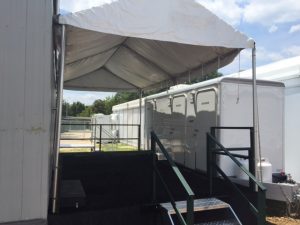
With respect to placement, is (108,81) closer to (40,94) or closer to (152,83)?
(152,83)

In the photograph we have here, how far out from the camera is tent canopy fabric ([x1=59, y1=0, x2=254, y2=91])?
4035 mm

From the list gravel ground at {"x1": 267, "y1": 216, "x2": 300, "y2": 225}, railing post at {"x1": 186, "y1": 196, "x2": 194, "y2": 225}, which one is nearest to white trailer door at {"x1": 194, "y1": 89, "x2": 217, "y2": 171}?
gravel ground at {"x1": 267, "y1": 216, "x2": 300, "y2": 225}

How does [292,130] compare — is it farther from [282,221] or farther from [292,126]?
[282,221]

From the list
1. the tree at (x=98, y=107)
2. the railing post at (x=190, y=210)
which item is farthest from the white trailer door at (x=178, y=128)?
the tree at (x=98, y=107)

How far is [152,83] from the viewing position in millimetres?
Answer: 9555

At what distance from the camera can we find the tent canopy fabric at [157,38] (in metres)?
4.04

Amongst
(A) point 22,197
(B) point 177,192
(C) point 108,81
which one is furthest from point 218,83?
(C) point 108,81

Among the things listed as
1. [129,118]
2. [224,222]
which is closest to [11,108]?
[224,222]

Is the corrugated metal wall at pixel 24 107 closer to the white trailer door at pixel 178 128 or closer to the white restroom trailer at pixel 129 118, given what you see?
the white trailer door at pixel 178 128

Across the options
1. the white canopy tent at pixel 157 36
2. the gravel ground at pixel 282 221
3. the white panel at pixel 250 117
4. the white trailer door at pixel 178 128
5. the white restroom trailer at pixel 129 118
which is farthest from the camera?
the white restroom trailer at pixel 129 118

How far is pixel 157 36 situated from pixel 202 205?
7.39ft

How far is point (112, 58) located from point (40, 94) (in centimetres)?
490

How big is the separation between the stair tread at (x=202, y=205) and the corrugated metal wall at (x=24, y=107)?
1.46 m

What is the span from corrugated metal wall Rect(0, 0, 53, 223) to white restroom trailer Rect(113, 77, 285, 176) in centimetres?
354
